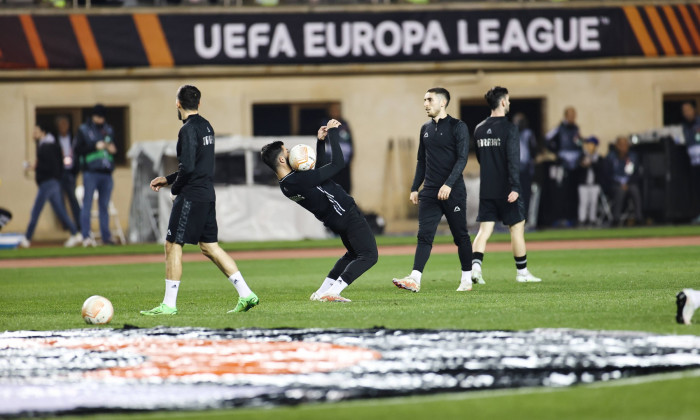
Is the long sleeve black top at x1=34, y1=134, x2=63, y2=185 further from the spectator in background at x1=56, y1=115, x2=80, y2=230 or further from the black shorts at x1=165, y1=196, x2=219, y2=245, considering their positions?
the black shorts at x1=165, y1=196, x2=219, y2=245

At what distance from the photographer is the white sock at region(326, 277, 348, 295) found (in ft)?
36.6

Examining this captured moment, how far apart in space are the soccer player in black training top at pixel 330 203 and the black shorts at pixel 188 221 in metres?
0.78

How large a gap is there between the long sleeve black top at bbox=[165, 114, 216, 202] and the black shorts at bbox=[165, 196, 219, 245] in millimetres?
58

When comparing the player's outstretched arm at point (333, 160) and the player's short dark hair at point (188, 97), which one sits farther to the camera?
the player's outstretched arm at point (333, 160)

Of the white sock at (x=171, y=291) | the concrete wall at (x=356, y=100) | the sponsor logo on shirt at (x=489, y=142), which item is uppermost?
the concrete wall at (x=356, y=100)

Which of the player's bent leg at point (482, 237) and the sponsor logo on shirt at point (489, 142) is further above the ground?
the sponsor logo on shirt at point (489, 142)

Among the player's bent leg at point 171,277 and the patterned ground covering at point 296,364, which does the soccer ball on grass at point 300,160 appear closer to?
the player's bent leg at point 171,277

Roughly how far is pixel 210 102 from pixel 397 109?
181 inches

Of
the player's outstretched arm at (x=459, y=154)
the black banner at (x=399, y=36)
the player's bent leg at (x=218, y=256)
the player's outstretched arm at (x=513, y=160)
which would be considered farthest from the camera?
the black banner at (x=399, y=36)

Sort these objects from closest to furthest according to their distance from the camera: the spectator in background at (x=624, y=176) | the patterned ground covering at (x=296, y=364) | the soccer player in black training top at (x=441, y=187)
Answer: the patterned ground covering at (x=296, y=364), the soccer player in black training top at (x=441, y=187), the spectator in background at (x=624, y=176)

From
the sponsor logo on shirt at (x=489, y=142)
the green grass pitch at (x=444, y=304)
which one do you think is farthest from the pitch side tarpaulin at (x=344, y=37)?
the sponsor logo on shirt at (x=489, y=142)

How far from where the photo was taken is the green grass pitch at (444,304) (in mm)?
5598

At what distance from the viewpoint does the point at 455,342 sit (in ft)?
25.0

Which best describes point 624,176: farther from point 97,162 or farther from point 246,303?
point 246,303
